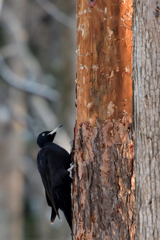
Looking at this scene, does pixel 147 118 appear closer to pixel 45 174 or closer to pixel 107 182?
pixel 107 182

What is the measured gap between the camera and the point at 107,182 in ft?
8.98

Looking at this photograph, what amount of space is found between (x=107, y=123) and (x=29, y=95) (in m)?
9.34

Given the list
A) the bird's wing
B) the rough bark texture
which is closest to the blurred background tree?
the bird's wing

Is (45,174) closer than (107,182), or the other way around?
(107,182)

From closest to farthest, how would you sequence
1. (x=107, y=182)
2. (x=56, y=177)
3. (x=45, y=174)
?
(x=107, y=182) → (x=56, y=177) → (x=45, y=174)

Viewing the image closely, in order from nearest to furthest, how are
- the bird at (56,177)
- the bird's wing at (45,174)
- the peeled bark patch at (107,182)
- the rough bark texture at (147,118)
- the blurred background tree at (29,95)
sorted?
the rough bark texture at (147,118) < the peeled bark patch at (107,182) < the bird at (56,177) < the bird's wing at (45,174) < the blurred background tree at (29,95)

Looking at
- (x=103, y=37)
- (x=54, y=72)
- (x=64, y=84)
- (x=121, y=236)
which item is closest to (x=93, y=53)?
(x=103, y=37)

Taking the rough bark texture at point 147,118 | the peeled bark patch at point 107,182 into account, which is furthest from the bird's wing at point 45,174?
the rough bark texture at point 147,118

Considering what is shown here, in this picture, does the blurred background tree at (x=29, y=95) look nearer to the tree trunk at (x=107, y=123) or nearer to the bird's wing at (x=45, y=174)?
the bird's wing at (x=45, y=174)

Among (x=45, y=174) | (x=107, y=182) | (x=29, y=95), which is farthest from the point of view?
(x=29, y=95)

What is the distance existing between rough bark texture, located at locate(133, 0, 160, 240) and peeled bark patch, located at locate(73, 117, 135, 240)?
23 cm

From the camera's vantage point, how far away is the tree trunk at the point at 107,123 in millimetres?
2688

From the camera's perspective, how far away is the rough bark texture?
92.7 inches

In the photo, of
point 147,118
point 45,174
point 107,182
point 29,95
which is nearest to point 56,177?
point 45,174
